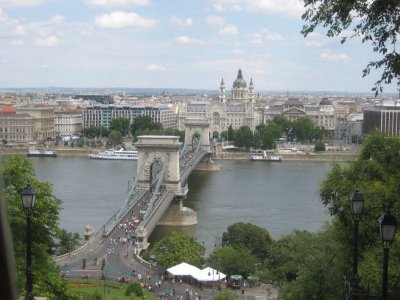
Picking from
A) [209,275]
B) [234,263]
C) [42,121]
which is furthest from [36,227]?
[42,121]

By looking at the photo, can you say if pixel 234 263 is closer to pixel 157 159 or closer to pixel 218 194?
pixel 157 159

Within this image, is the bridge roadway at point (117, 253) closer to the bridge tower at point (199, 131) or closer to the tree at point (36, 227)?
the tree at point (36, 227)

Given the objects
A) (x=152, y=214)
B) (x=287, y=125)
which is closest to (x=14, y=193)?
(x=152, y=214)

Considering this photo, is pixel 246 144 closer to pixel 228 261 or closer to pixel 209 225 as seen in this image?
pixel 209 225

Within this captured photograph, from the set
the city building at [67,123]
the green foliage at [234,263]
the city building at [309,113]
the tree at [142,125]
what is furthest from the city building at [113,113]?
the green foliage at [234,263]

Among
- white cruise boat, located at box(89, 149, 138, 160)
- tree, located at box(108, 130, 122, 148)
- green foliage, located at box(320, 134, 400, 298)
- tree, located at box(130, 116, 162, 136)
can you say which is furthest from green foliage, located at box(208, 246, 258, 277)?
tree, located at box(130, 116, 162, 136)

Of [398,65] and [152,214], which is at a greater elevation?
[398,65]
